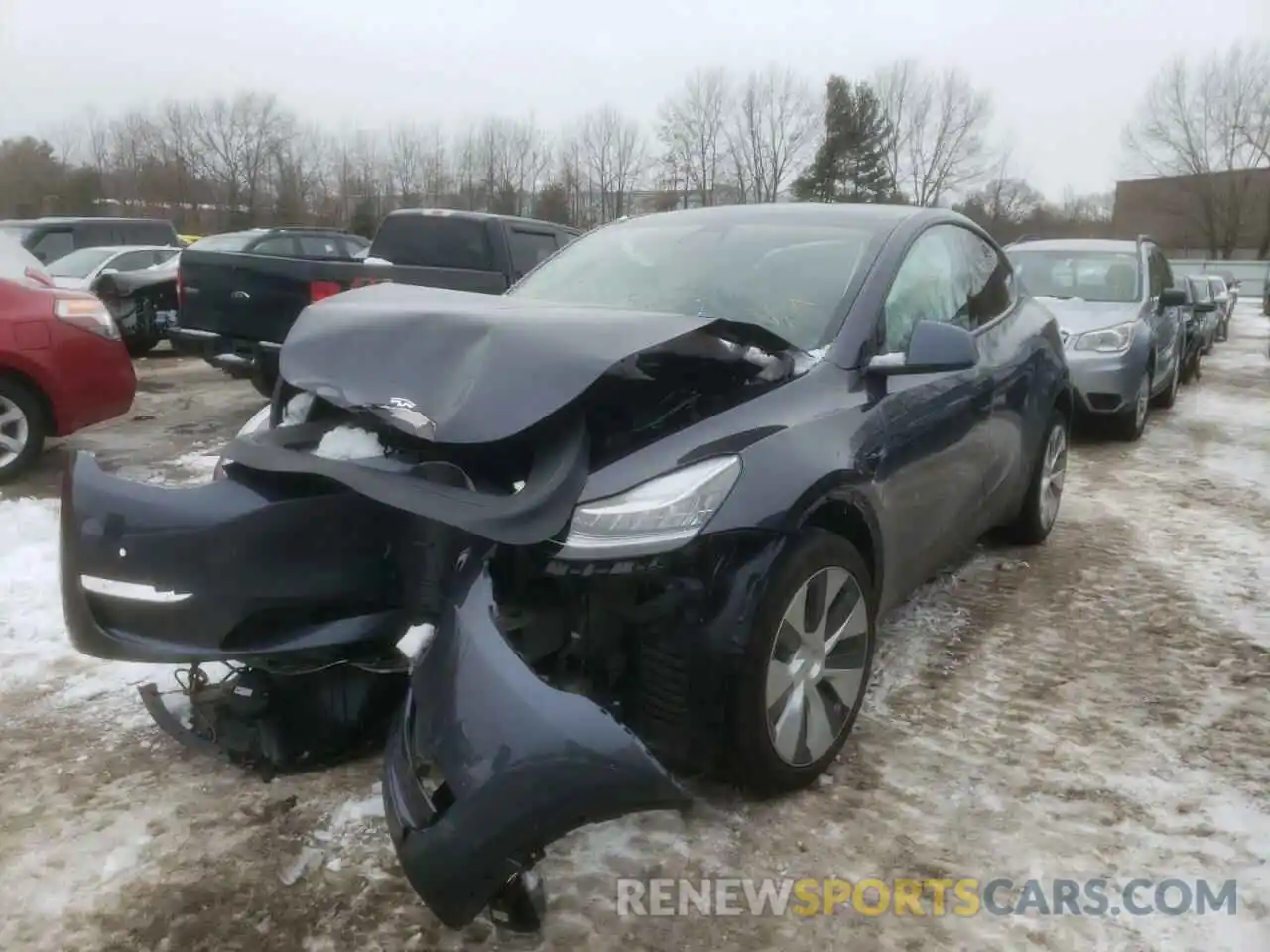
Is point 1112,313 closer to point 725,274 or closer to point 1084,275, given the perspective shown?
point 1084,275

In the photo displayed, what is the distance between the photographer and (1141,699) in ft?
11.7

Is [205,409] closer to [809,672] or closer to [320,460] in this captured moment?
[320,460]

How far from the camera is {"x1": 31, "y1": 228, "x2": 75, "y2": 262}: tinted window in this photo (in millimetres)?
15539

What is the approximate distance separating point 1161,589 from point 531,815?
3.88 meters

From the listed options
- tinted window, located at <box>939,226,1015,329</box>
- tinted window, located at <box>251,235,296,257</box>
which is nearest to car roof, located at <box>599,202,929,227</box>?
tinted window, located at <box>939,226,1015,329</box>

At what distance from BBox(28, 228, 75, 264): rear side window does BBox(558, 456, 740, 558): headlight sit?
16.0m

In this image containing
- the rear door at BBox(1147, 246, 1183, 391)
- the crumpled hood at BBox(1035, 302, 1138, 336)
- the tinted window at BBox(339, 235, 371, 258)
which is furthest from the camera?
the tinted window at BBox(339, 235, 371, 258)

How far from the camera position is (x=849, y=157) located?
5106cm

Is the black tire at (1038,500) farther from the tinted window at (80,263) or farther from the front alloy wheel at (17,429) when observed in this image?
the tinted window at (80,263)

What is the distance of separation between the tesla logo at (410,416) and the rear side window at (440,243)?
286 inches

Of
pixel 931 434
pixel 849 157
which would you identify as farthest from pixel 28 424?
pixel 849 157

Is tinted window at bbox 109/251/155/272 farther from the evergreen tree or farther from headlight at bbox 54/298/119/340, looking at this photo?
the evergreen tree

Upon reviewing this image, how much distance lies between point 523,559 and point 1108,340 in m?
7.21

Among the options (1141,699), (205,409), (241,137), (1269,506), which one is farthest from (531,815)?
(241,137)
